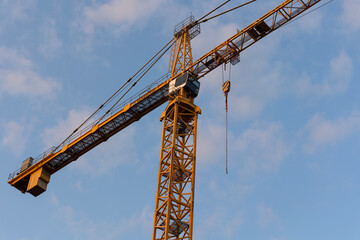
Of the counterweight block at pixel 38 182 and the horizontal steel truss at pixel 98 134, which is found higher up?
the horizontal steel truss at pixel 98 134

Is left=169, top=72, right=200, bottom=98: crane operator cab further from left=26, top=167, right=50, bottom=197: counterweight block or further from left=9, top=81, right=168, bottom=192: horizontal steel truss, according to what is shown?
left=26, top=167, right=50, bottom=197: counterweight block

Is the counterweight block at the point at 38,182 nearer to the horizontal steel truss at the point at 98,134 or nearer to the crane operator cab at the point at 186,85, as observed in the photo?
the horizontal steel truss at the point at 98,134

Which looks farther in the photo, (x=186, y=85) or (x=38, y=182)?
(x=38, y=182)

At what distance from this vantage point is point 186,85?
43.8 metres

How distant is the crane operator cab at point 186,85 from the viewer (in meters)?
44.0

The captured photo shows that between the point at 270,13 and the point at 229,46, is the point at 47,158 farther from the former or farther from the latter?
the point at 270,13

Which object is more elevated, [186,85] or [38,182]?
[186,85]

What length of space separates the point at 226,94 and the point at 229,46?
3869 mm

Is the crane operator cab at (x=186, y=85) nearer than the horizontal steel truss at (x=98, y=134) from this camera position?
Yes

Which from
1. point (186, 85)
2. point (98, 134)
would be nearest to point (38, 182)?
point (98, 134)

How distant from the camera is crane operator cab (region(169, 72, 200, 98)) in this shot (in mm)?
44031

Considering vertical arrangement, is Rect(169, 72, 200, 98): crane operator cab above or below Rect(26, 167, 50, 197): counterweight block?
above

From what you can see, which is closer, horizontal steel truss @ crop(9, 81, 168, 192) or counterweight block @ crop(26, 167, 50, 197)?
horizontal steel truss @ crop(9, 81, 168, 192)

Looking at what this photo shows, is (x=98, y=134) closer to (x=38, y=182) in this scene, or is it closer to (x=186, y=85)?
(x=38, y=182)
